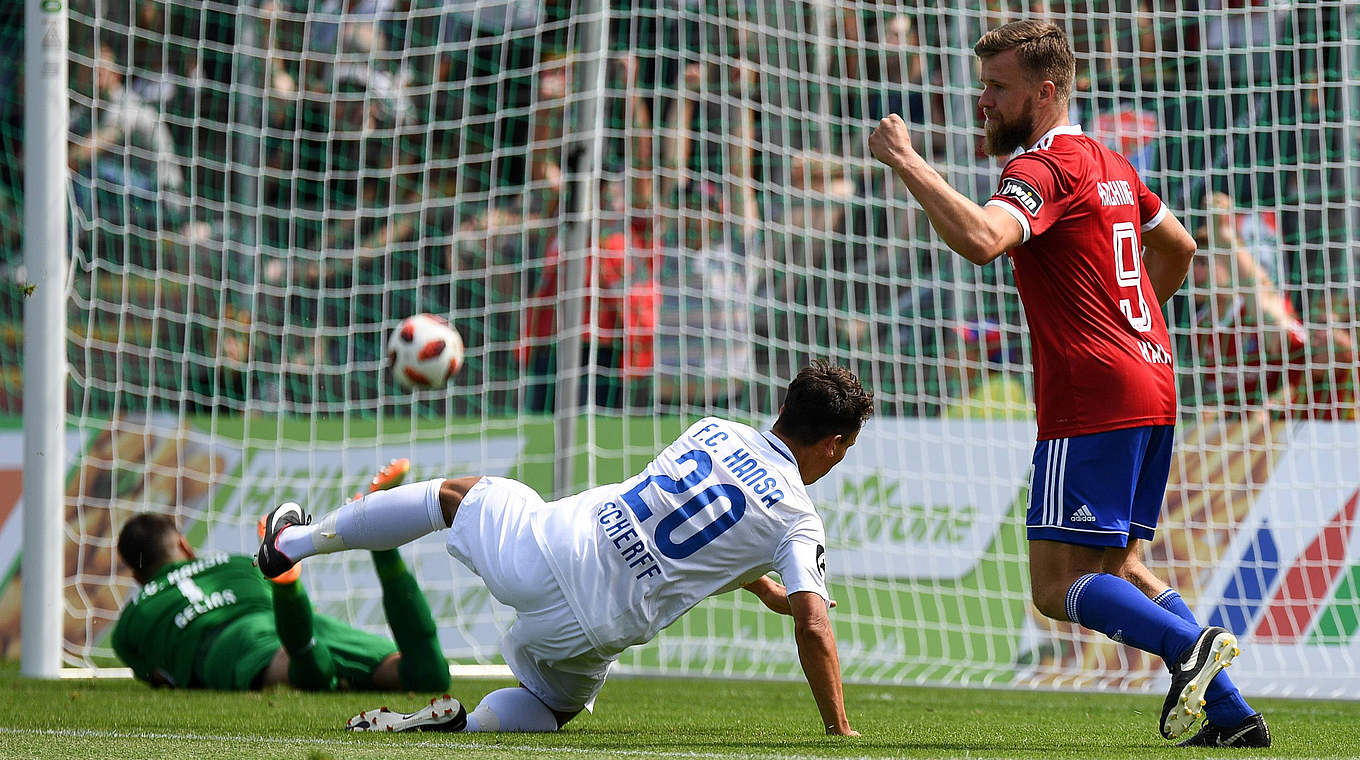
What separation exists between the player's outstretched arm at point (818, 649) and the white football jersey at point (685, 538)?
3.1 inches

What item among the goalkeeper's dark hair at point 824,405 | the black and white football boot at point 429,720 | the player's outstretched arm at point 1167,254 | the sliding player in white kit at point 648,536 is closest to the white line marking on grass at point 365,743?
the black and white football boot at point 429,720

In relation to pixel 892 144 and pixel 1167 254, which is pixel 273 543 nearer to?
pixel 892 144

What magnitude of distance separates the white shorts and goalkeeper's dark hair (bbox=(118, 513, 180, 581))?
7.99 ft

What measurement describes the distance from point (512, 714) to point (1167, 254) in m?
2.16

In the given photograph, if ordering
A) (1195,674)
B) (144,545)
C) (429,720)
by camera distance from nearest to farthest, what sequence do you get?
(1195,674)
(429,720)
(144,545)

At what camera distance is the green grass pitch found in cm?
353

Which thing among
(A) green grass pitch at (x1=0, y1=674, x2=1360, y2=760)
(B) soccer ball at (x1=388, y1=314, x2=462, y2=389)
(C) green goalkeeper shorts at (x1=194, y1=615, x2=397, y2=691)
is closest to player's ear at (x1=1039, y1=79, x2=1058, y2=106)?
(A) green grass pitch at (x1=0, y1=674, x2=1360, y2=760)

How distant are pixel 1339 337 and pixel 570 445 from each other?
3.45 m

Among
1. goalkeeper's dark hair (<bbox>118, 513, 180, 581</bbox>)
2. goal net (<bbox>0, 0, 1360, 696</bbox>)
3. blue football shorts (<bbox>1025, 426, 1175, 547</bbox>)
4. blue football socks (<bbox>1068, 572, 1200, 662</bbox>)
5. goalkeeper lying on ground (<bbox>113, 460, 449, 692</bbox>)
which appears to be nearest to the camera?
blue football socks (<bbox>1068, 572, 1200, 662</bbox>)

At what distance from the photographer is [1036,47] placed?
3801 millimetres

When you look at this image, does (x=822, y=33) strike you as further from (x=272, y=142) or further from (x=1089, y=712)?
(x=1089, y=712)

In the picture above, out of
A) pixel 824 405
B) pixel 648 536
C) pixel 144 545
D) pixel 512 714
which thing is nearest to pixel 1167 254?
pixel 824 405

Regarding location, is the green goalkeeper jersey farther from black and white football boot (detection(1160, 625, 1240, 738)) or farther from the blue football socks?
black and white football boot (detection(1160, 625, 1240, 738))

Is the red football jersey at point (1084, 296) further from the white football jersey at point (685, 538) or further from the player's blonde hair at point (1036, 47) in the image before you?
the white football jersey at point (685, 538)
